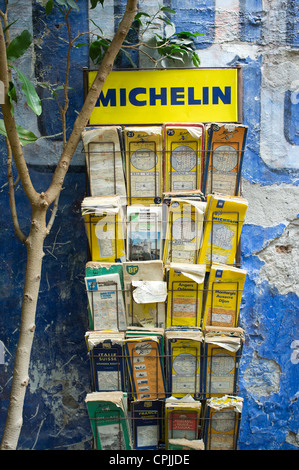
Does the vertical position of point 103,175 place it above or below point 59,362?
above

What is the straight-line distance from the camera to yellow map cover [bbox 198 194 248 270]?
2.09 meters

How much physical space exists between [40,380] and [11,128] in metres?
1.59

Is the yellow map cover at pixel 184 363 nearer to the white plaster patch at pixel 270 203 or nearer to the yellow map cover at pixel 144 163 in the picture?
the yellow map cover at pixel 144 163

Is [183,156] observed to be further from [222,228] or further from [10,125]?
[10,125]

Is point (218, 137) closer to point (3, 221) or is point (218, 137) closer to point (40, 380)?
point (3, 221)

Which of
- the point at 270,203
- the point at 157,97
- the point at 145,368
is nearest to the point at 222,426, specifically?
the point at 145,368

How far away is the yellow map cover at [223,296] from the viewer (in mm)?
2117

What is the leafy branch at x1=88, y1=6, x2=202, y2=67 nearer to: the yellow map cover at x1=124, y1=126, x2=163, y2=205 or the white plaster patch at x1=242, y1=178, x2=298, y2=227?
the yellow map cover at x1=124, y1=126, x2=163, y2=205

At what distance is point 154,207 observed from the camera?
2.15 meters

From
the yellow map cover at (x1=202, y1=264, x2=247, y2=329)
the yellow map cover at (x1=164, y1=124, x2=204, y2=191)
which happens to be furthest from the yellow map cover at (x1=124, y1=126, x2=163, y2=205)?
the yellow map cover at (x1=202, y1=264, x2=247, y2=329)

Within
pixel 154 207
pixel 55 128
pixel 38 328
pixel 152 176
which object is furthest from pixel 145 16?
pixel 38 328

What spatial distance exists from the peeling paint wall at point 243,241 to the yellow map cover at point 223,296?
410 mm

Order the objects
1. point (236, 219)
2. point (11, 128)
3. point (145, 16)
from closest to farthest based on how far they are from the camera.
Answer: point (11, 128)
point (236, 219)
point (145, 16)

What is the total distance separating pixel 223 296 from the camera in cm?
215
